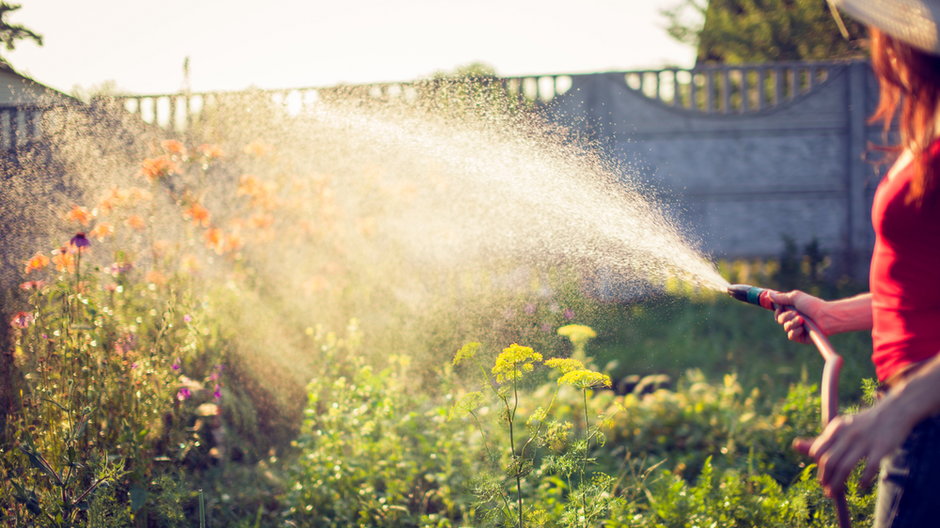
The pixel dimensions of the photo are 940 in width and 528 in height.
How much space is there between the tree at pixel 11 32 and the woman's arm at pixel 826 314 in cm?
288

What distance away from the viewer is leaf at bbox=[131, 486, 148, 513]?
231 centimetres

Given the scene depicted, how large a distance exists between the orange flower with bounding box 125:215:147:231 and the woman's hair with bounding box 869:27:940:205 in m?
3.27

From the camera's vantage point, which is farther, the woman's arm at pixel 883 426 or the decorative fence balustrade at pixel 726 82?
the decorative fence balustrade at pixel 726 82

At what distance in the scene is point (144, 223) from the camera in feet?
12.3

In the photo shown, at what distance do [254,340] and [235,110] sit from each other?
83.5 inches

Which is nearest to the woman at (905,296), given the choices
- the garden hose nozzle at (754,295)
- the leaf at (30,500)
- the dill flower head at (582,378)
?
the garden hose nozzle at (754,295)

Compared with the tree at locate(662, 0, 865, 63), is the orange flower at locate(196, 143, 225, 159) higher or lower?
lower

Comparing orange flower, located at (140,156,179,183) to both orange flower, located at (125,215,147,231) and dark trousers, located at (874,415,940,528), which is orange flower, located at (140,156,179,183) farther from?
dark trousers, located at (874,415,940,528)

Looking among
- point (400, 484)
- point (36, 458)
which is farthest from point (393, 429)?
point (36, 458)

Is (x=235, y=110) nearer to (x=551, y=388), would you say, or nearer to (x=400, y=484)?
(x=551, y=388)

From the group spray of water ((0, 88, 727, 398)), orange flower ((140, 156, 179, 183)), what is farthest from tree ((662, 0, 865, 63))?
orange flower ((140, 156, 179, 183))

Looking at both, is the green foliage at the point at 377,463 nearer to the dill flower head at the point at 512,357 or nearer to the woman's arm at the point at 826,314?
the dill flower head at the point at 512,357

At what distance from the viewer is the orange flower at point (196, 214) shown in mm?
4004

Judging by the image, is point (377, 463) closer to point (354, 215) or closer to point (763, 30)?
point (354, 215)
